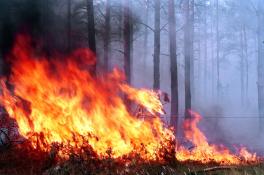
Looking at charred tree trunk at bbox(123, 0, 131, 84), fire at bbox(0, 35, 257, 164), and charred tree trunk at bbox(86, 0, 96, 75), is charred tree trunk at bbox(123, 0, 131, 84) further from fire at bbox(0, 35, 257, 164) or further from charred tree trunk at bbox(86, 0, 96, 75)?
fire at bbox(0, 35, 257, 164)

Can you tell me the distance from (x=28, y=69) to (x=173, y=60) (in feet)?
27.8

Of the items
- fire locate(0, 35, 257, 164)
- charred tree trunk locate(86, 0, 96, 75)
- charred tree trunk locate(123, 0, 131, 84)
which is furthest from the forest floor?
charred tree trunk locate(123, 0, 131, 84)

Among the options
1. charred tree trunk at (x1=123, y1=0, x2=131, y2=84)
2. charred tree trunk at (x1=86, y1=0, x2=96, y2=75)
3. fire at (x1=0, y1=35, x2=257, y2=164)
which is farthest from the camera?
charred tree trunk at (x1=123, y1=0, x2=131, y2=84)

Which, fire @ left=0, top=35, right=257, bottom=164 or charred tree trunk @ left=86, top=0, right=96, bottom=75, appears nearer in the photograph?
fire @ left=0, top=35, right=257, bottom=164

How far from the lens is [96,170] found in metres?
7.91

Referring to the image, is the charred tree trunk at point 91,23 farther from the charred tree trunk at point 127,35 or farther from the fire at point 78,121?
the fire at point 78,121

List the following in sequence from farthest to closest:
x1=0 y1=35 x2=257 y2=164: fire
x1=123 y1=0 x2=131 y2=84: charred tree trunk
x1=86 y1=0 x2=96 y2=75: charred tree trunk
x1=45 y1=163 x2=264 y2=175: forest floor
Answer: x1=123 y1=0 x2=131 y2=84: charred tree trunk → x1=86 y1=0 x2=96 y2=75: charred tree trunk → x1=0 y1=35 x2=257 y2=164: fire → x1=45 y1=163 x2=264 y2=175: forest floor

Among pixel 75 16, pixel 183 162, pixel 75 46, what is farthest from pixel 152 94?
pixel 75 16

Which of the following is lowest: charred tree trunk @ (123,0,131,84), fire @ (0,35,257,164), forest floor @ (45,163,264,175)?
forest floor @ (45,163,264,175)

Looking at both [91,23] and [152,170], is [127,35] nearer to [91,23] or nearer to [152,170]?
[91,23]

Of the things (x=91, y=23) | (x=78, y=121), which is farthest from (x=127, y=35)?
(x=78, y=121)

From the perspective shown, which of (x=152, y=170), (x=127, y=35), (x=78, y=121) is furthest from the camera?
(x=127, y=35)

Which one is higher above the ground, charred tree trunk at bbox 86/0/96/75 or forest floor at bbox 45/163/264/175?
charred tree trunk at bbox 86/0/96/75

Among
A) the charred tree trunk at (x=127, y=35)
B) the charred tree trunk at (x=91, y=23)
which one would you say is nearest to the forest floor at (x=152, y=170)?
the charred tree trunk at (x=91, y=23)
